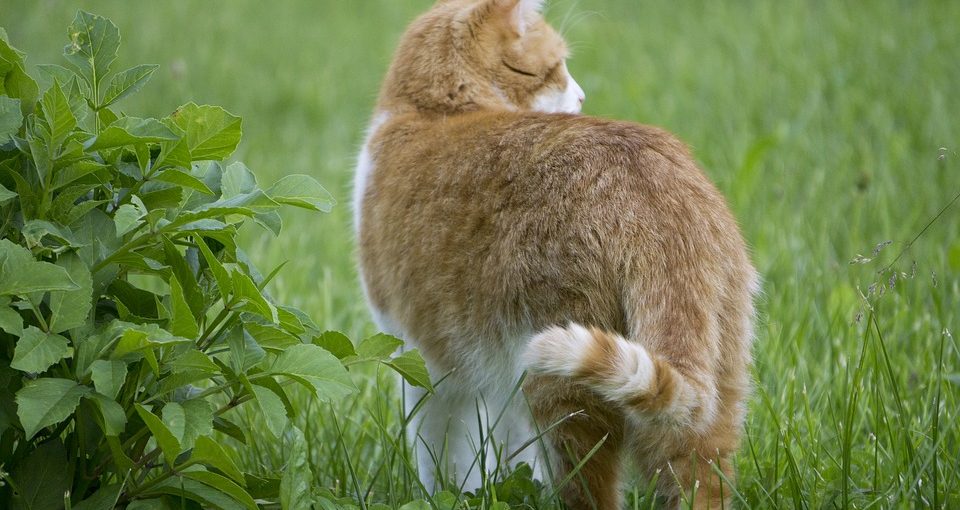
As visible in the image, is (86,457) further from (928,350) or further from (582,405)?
(928,350)

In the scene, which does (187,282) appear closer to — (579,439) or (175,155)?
(175,155)

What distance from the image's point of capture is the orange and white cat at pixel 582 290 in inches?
67.4

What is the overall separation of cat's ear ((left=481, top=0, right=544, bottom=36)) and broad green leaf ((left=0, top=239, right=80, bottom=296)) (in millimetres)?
1559

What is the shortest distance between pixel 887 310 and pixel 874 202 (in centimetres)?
93

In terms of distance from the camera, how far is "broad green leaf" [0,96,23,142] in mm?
1454

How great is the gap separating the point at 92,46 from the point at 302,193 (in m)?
0.38

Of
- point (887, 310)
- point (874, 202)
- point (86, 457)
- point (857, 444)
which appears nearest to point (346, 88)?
point (874, 202)

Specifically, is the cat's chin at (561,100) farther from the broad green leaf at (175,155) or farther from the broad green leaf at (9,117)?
the broad green leaf at (9,117)

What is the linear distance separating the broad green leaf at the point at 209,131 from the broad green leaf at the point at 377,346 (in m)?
0.39

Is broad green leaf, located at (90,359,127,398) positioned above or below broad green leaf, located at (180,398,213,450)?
above

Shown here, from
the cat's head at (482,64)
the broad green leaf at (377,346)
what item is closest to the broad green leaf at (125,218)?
the broad green leaf at (377,346)

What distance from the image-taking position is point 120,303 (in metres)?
1.51

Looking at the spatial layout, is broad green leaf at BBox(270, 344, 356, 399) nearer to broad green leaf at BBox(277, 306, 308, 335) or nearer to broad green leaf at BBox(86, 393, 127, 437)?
broad green leaf at BBox(277, 306, 308, 335)

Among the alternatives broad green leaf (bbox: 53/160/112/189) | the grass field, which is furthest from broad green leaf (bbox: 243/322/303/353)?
the grass field
